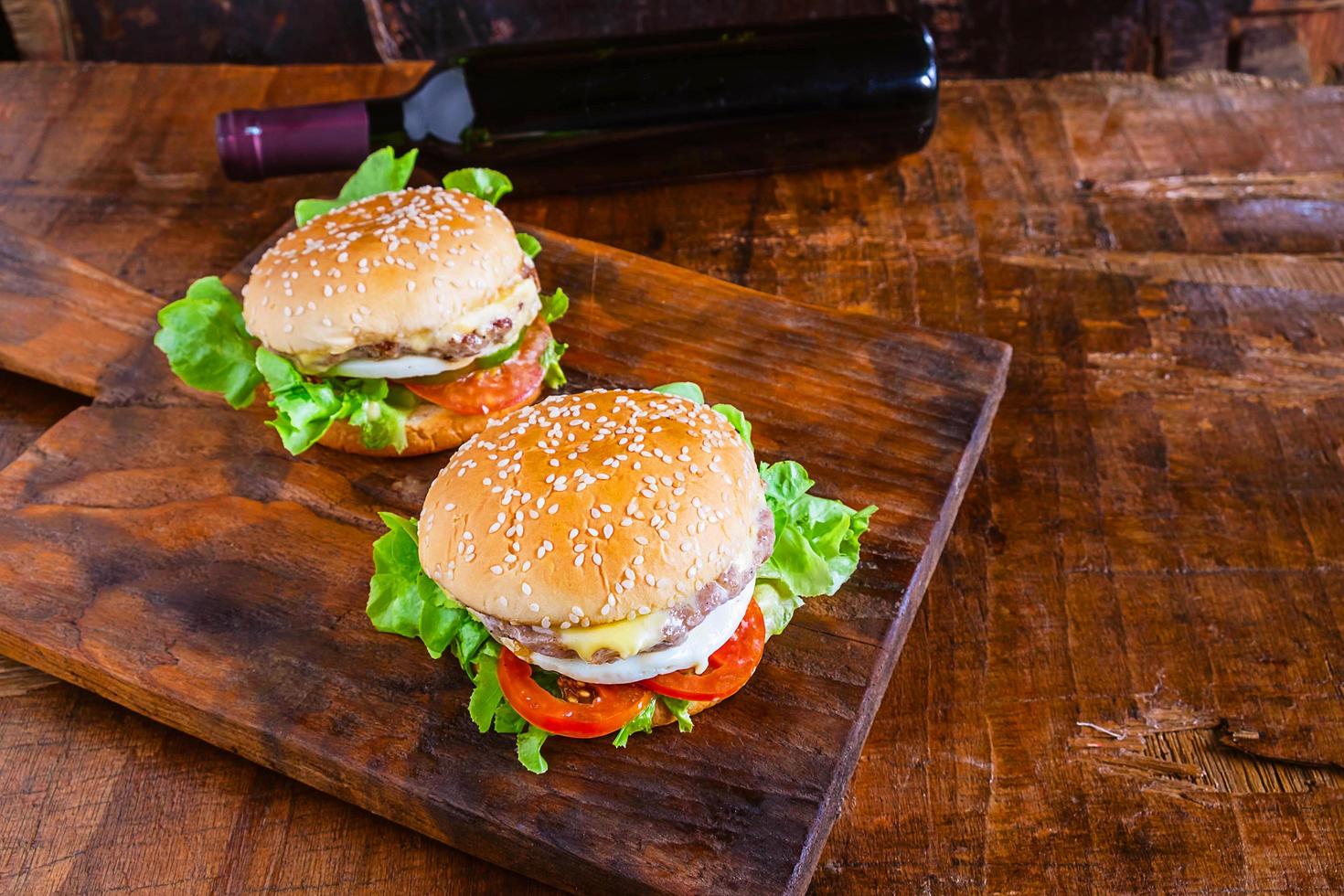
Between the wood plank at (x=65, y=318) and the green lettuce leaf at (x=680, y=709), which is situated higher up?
the wood plank at (x=65, y=318)

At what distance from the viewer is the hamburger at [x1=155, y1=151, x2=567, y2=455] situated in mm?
3322

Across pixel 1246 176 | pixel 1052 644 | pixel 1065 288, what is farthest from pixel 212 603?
pixel 1246 176

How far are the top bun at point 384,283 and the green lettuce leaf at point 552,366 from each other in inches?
8.4

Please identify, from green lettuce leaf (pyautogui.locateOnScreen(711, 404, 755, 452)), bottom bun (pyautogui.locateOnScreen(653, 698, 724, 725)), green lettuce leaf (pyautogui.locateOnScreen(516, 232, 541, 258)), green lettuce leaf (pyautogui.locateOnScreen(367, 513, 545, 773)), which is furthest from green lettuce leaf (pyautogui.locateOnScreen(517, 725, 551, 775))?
green lettuce leaf (pyautogui.locateOnScreen(516, 232, 541, 258))

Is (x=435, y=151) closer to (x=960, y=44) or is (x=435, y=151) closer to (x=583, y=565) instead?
(x=583, y=565)

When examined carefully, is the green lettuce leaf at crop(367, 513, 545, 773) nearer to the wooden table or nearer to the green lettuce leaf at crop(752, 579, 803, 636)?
the wooden table

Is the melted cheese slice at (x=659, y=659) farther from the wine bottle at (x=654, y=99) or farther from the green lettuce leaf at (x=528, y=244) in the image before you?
the wine bottle at (x=654, y=99)

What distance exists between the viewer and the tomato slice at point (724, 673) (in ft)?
8.81

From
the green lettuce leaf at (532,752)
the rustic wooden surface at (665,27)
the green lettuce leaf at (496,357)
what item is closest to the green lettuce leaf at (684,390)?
the green lettuce leaf at (496,357)

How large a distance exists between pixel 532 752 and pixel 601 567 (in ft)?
1.60

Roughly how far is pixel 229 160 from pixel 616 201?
56.7 inches

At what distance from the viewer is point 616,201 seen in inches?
185

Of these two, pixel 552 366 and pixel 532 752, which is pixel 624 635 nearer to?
pixel 532 752

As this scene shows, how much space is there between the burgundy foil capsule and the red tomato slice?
106 cm
